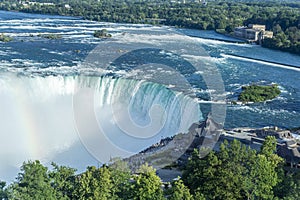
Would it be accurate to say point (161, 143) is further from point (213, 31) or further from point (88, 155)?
point (213, 31)

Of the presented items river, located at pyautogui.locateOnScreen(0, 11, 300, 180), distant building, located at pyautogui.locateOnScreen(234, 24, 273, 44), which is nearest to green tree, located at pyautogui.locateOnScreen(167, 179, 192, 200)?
river, located at pyautogui.locateOnScreen(0, 11, 300, 180)

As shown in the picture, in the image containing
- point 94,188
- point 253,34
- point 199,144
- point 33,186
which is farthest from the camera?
point 253,34

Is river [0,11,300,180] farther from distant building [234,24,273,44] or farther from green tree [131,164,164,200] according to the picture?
distant building [234,24,273,44]

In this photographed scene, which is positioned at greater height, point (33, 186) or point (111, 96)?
point (33, 186)

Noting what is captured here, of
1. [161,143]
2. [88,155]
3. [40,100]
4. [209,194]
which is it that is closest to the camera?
[209,194]

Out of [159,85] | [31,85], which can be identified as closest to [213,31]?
[159,85]

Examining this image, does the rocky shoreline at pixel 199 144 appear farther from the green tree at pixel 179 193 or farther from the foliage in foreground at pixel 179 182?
the green tree at pixel 179 193

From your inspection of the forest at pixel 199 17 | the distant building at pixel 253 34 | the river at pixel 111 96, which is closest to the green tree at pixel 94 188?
the river at pixel 111 96

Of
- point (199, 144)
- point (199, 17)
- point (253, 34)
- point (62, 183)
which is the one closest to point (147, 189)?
point (62, 183)

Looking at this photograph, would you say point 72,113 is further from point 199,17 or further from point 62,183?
point 199,17
